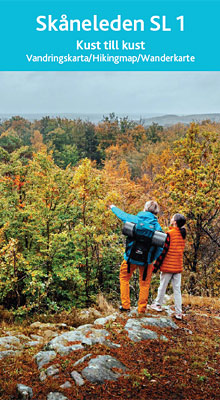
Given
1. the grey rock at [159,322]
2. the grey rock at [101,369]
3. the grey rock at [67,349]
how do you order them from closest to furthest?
the grey rock at [101,369] < the grey rock at [67,349] < the grey rock at [159,322]

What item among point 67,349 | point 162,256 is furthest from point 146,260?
point 67,349

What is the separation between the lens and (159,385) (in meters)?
3.80

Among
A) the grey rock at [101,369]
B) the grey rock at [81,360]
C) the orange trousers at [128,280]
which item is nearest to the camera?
the grey rock at [101,369]

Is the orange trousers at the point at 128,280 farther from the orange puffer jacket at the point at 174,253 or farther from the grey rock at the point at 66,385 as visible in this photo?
the grey rock at the point at 66,385

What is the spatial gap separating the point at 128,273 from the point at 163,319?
48.5 inches

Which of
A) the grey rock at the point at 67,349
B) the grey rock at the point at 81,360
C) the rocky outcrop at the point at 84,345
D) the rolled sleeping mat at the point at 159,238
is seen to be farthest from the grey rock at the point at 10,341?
the rolled sleeping mat at the point at 159,238

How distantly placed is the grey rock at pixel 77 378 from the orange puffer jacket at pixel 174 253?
2.69 meters

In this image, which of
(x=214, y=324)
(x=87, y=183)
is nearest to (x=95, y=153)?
(x=87, y=183)

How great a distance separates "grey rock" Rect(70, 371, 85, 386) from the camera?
3.70 m

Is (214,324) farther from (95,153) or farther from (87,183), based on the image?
(95,153)

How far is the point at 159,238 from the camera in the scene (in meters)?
5.14

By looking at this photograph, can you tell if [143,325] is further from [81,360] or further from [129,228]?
[129,228]

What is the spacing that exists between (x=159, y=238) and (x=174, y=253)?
31.7 inches

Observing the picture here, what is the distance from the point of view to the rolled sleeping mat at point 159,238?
5137 millimetres
